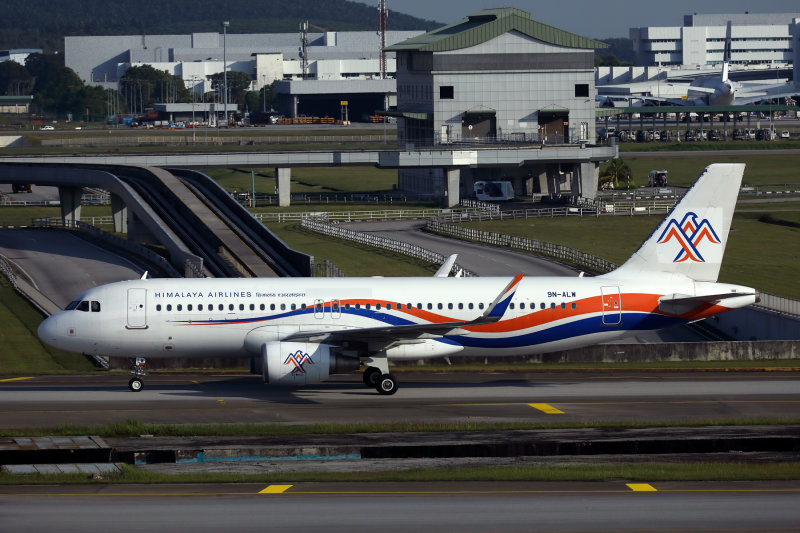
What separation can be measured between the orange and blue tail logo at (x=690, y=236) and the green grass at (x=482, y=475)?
48.0ft

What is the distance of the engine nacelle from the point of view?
39000 millimetres

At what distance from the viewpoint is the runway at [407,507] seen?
2459cm

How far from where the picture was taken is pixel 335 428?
34.2 m

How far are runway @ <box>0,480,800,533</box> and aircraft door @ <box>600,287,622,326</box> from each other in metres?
14.3

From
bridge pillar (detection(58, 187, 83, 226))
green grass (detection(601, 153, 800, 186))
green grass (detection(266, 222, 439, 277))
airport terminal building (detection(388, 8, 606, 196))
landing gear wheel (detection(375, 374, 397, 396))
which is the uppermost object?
airport terminal building (detection(388, 8, 606, 196))

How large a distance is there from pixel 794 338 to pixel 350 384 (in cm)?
2431

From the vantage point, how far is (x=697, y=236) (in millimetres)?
43094

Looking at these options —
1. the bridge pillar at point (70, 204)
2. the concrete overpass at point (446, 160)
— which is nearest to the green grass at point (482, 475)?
the bridge pillar at point (70, 204)

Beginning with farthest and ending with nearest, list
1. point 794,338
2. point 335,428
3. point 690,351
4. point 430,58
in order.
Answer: point 430,58 < point 794,338 < point 690,351 < point 335,428

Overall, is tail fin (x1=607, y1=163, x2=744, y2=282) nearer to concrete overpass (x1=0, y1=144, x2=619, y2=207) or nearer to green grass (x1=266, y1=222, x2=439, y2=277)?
green grass (x1=266, y1=222, x2=439, y2=277)

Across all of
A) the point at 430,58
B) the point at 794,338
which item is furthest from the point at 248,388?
the point at 430,58

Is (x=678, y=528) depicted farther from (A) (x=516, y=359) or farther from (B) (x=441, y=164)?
(B) (x=441, y=164)

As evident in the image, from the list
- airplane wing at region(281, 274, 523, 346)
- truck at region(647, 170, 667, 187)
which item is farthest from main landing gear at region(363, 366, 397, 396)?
truck at region(647, 170, 667, 187)

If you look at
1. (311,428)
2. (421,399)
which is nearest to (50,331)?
(311,428)
